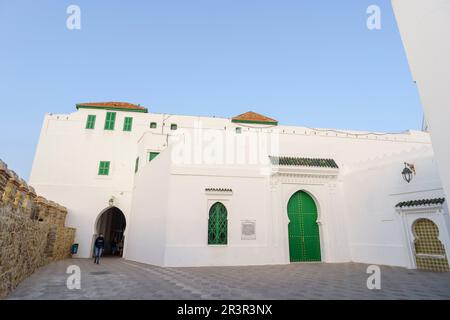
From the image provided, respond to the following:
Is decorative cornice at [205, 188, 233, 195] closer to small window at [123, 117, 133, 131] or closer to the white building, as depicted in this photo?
the white building

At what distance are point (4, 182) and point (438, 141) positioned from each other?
725 centimetres

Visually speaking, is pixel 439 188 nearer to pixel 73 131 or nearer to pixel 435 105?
pixel 435 105

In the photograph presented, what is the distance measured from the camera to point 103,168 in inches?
669

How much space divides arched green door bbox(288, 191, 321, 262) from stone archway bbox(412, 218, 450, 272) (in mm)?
3882

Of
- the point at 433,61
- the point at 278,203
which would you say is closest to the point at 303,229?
the point at 278,203

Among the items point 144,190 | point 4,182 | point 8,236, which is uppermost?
point 144,190

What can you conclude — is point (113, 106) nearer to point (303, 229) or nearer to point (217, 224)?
point (217, 224)

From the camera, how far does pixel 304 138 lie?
14.1m

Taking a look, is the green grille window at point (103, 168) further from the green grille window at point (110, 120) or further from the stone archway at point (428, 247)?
the stone archway at point (428, 247)

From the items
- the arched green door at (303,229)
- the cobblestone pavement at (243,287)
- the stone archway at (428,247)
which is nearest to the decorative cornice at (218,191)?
the arched green door at (303,229)

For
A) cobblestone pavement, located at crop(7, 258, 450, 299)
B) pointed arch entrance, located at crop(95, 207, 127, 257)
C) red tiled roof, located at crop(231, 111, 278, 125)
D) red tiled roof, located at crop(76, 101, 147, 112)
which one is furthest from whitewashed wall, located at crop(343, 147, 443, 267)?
pointed arch entrance, located at crop(95, 207, 127, 257)

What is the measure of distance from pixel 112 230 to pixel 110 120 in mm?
10068
